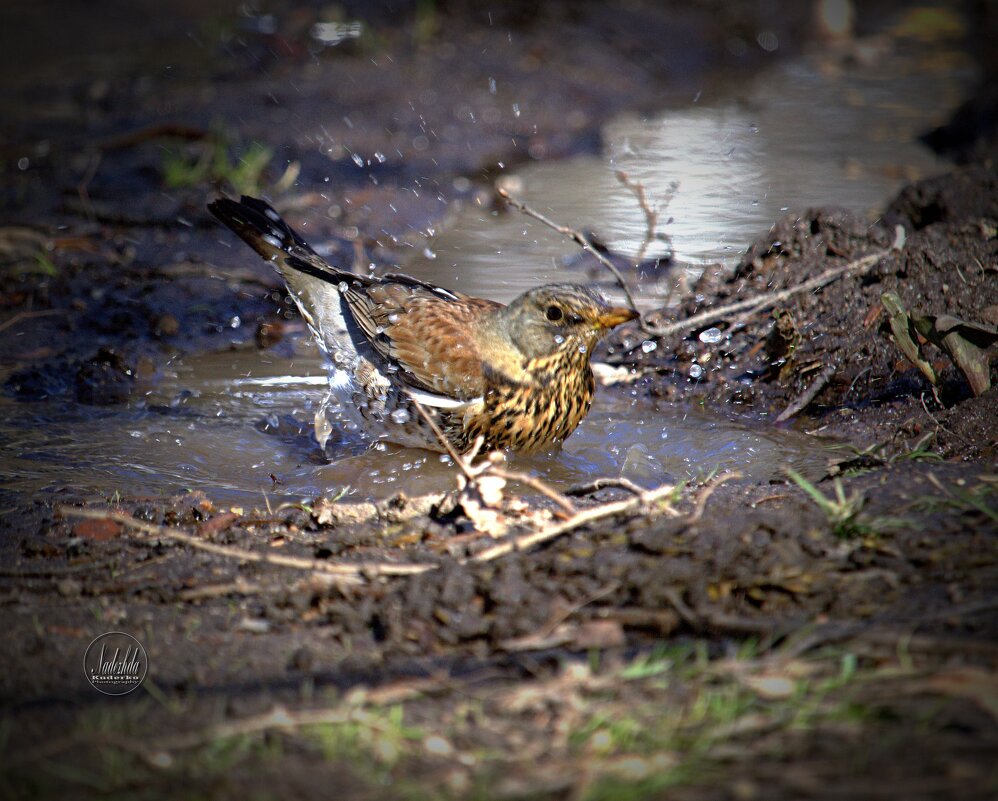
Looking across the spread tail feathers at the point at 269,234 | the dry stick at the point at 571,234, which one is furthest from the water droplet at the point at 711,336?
the spread tail feathers at the point at 269,234

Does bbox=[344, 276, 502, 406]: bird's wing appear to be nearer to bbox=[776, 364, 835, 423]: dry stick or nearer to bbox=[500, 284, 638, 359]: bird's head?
bbox=[500, 284, 638, 359]: bird's head

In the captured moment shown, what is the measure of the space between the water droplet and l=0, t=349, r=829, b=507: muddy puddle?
518mm

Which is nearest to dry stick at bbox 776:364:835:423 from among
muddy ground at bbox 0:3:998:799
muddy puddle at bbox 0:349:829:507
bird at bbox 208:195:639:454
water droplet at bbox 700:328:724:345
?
muddy ground at bbox 0:3:998:799

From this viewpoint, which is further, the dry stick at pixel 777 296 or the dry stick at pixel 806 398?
the dry stick at pixel 777 296

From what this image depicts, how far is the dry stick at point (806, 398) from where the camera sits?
5.38 m

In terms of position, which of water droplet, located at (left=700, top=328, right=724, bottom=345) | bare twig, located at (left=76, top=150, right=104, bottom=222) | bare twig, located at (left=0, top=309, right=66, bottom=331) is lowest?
bare twig, located at (left=0, top=309, right=66, bottom=331)

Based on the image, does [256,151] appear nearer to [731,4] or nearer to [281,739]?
[281,739]

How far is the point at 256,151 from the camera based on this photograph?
330 inches

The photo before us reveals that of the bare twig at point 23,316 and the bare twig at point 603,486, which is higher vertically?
the bare twig at point 603,486

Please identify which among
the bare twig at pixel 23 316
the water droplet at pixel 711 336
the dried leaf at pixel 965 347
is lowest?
the bare twig at pixel 23 316

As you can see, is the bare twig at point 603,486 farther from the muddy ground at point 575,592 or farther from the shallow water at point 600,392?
the shallow water at point 600,392

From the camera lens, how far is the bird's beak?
4832 mm

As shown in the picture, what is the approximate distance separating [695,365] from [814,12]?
13315 millimetres

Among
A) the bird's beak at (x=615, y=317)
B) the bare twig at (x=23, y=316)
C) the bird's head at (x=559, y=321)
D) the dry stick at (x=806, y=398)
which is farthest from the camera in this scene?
the bare twig at (x=23, y=316)
